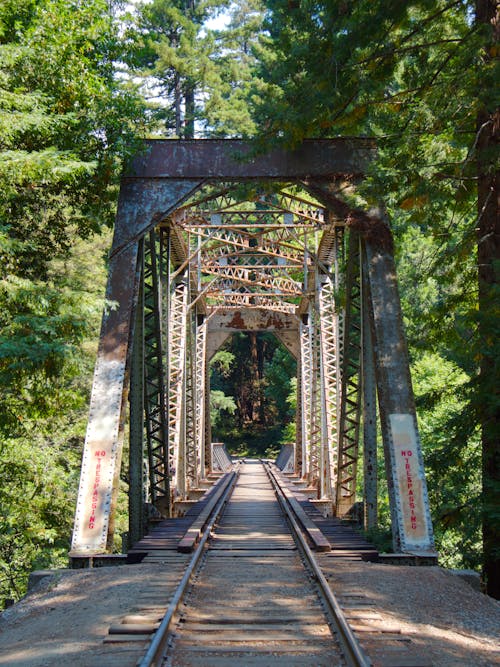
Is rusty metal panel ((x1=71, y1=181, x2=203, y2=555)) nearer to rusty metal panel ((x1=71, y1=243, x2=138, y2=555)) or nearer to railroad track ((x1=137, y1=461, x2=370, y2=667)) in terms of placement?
rusty metal panel ((x1=71, y1=243, x2=138, y2=555))

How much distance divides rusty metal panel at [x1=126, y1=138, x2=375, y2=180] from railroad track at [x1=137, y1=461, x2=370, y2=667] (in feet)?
16.8

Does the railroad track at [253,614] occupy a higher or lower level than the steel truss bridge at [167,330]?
lower

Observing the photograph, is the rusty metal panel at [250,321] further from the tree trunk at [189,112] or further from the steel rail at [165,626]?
the steel rail at [165,626]

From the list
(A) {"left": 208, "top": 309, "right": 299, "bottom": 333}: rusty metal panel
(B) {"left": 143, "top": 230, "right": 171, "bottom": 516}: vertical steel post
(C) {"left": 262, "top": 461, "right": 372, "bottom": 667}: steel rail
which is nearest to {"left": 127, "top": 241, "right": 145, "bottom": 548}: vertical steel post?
(B) {"left": 143, "top": 230, "right": 171, "bottom": 516}: vertical steel post

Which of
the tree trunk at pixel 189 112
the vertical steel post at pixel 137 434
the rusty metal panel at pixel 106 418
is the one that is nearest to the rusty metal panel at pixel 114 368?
the rusty metal panel at pixel 106 418

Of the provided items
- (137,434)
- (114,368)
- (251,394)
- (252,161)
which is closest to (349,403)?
(137,434)

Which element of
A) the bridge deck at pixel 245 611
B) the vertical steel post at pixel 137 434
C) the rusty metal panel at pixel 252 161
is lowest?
the bridge deck at pixel 245 611

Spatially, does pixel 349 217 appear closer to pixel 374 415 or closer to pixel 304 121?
pixel 304 121

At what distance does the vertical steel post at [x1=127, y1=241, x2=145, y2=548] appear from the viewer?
9.92 metres

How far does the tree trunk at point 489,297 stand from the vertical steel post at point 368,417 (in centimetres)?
171

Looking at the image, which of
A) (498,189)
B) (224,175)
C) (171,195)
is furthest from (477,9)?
(171,195)

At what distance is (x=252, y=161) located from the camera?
982 cm

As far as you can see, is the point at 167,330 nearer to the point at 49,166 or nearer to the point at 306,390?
the point at 49,166

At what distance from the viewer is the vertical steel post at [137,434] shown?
9.92 m
